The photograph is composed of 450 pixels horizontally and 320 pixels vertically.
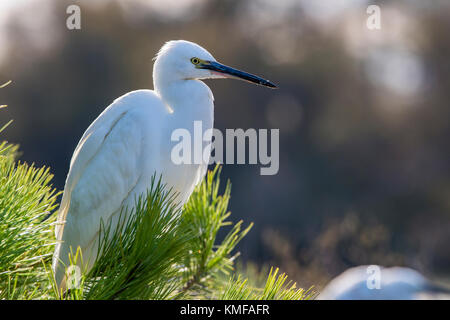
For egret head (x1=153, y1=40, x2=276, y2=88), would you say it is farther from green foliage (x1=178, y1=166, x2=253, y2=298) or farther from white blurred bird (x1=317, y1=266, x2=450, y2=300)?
white blurred bird (x1=317, y1=266, x2=450, y2=300)

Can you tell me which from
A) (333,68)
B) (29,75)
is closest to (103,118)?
(29,75)

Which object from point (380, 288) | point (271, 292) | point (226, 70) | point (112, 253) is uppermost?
point (226, 70)

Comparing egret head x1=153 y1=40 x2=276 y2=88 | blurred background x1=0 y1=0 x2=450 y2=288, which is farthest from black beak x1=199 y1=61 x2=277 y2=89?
blurred background x1=0 y1=0 x2=450 y2=288

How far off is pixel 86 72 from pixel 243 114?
11.7 ft

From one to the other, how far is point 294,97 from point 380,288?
9497mm

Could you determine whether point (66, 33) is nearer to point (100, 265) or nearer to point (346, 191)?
point (346, 191)

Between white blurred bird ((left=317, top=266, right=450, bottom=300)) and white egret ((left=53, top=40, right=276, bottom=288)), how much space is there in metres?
1.07

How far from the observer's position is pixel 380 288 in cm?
333

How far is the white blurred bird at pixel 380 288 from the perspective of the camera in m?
2.85

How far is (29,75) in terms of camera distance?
11242 millimetres

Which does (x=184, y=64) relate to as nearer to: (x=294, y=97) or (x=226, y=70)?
(x=226, y=70)

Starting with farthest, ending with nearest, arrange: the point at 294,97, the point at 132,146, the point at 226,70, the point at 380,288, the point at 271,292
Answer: the point at 294,97 → the point at 380,288 → the point at 226,70 → the point at 132,146 → the point at 271,292

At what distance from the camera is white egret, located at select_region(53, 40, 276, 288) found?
2.18m

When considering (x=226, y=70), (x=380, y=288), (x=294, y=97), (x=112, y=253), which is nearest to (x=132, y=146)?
(x=226, y=70)
